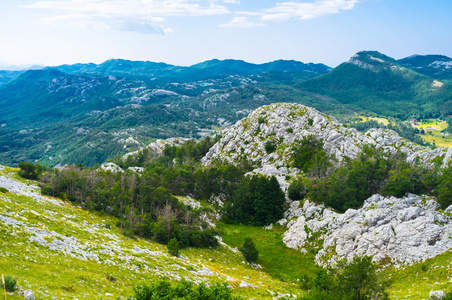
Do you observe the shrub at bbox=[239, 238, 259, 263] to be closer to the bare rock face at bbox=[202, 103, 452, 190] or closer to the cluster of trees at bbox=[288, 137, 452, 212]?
the cluster of trees at bbox=[288, 137, 452, 212]

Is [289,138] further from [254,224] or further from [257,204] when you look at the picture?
[254,224]

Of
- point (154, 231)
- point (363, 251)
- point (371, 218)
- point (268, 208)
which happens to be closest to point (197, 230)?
point (154, 231)

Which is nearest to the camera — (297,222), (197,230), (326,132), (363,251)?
(363,251)

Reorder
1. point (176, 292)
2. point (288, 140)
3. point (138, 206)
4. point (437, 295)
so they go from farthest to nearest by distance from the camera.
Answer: point (288, 140), point (138, 206), point (437, 295), point (176, 292)

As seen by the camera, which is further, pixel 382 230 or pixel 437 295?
pixel 382 230

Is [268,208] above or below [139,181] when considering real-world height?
below

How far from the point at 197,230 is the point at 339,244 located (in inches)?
1500

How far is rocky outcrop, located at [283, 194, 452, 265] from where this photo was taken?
55456mm

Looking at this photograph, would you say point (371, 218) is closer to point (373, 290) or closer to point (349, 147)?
point (373, 290)

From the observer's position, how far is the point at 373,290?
33.6 metres

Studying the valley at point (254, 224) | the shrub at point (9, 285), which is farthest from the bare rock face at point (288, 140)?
the shrub at point (9, 285)

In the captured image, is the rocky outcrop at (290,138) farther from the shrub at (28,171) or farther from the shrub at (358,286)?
the shrub at (28,171)

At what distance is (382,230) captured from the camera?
6181cm

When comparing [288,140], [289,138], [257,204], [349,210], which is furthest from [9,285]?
[289,138]
